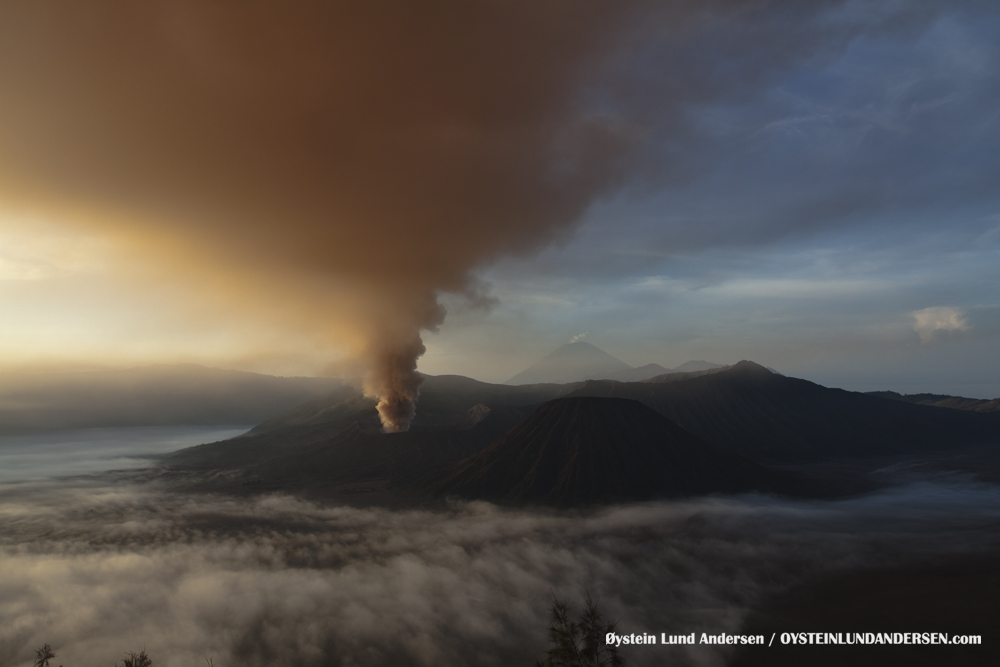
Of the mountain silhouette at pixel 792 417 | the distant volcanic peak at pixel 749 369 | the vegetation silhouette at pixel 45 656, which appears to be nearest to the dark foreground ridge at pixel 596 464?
the mountain silhouette at pixel 792 417

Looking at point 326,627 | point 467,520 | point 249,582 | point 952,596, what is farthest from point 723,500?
point 249,582

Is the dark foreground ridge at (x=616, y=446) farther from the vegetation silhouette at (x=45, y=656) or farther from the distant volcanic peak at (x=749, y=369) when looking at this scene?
the vegetation silhouette at (x=45, y=656)

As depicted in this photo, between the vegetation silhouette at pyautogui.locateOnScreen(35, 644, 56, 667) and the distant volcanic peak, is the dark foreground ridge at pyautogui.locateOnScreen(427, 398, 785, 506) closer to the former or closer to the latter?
the vegetation silhouette at pyautogui.locateOnScreen(35, 644, 56, 667)

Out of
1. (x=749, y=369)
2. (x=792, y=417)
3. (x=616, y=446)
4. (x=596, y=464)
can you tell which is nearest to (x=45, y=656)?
(x=596, y=464)

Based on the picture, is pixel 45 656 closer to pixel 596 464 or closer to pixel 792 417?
pixel 596 464

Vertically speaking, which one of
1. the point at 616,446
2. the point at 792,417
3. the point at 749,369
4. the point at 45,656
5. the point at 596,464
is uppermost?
the point at 749,369

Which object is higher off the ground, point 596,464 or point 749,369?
point 749,369

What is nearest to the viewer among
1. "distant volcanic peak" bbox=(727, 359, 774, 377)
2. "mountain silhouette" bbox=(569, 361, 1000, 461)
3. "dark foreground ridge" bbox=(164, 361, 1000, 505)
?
"dark foreground ridge" bbox=(164, 361, 1000, 505)

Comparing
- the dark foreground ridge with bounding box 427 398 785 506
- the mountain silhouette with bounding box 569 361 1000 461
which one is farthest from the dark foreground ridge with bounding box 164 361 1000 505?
the mountain silhouette with bounding box 569 361 1000 461
